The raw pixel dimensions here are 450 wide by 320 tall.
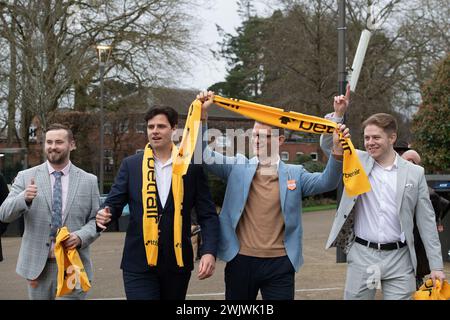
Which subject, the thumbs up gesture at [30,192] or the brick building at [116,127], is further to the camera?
the brick building at [116,127]

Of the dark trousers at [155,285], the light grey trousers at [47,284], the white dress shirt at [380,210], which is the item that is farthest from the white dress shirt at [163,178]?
the white dress shirt at [380,210]

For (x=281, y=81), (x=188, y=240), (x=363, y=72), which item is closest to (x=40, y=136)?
(x=281, y=81)

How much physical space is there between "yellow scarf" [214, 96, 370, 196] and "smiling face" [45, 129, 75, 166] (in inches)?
49.8

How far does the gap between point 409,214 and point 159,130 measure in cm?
198

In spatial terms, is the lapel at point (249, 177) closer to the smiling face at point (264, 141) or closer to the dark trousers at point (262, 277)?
the smiling face at point (264, 141)

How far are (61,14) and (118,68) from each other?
3.70m

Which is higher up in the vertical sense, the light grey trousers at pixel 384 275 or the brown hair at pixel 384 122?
the brown hair at pixel 384 122

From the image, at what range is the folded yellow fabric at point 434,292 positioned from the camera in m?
4.62

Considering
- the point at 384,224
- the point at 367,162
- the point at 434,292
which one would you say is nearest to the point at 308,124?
the point at 367,162

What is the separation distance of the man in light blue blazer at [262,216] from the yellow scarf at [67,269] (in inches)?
42.9

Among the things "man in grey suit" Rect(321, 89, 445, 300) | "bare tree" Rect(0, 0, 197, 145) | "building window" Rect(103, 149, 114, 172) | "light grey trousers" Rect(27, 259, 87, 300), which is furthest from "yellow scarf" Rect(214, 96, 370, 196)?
"building window" Rect(103, 149, 114, 172)

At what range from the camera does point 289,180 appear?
16.2 feet

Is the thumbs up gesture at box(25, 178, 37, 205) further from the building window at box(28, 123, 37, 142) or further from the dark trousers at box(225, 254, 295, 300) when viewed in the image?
the building window at box(28, 123, 37, 142)
